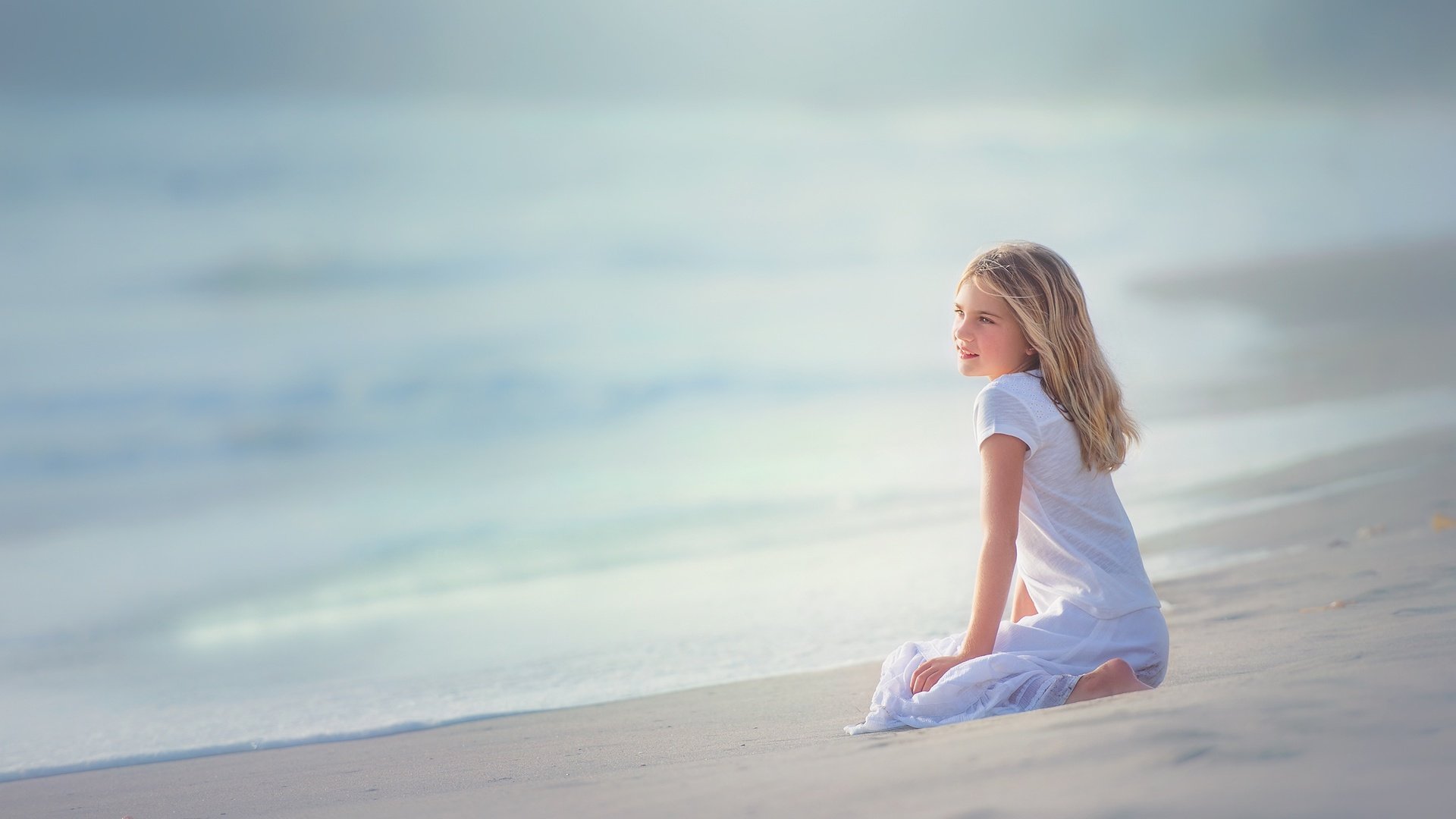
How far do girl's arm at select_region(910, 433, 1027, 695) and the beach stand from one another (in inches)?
9.6

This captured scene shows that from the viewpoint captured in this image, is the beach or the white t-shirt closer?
the beach

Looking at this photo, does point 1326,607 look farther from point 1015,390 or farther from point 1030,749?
point 1030,749

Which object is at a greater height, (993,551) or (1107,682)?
(993,551)

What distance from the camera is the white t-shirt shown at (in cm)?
239

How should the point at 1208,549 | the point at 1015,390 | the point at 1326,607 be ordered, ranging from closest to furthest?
the point at 1015,390 → the point at 1326,607 → the point at 1208,549

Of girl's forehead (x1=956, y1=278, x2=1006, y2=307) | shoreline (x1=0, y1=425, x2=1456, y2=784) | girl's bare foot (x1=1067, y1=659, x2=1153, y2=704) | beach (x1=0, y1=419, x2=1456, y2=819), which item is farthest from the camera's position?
shoreline (x1=0, y1=425, x2=1456, y2=784)

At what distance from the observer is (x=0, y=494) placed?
10.1m

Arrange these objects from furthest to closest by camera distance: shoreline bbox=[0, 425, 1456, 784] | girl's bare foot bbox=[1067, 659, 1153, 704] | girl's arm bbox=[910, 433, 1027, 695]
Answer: shoreline bbox=[0, 425, 1456, 784], girl's arm bbox=[910, 433, 1027, 695], girl's bare foot bbox=[1067, 659, 1153, 704]

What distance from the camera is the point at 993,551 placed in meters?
2.34

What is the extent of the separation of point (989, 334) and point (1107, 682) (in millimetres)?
777

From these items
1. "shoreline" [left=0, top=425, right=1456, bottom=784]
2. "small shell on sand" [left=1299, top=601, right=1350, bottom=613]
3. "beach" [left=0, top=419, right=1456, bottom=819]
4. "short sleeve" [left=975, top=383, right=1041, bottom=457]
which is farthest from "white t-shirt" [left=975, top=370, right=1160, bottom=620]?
"shoreline" [left=0, top=425, right=1456, bottom=784]

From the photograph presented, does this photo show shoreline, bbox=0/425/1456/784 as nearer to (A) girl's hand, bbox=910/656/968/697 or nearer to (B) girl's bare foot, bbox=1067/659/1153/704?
(A) girl's hand, bbox=910/656/968/697

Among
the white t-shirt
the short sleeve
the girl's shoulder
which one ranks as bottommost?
the white t-shirt

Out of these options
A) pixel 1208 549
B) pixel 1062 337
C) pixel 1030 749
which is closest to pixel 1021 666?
pixel 1030 749
